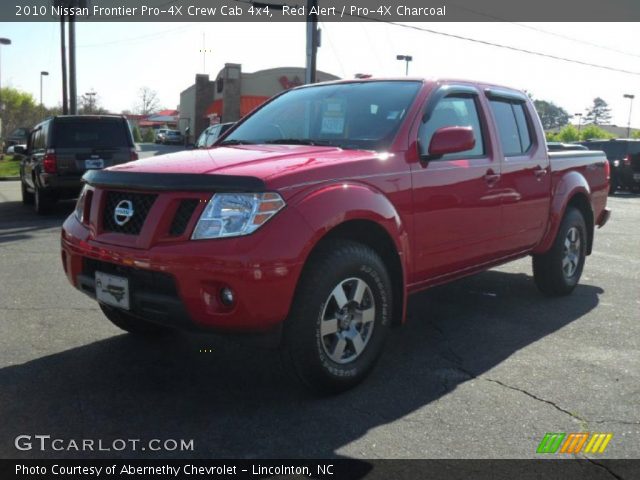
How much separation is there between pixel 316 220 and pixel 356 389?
1.05 metres

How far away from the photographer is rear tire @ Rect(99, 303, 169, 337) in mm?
4473

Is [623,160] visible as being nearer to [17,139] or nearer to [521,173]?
[521,173]

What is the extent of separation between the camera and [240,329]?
323cm

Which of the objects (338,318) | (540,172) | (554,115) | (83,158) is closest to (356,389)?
(338,318)

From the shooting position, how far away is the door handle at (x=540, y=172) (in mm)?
5479

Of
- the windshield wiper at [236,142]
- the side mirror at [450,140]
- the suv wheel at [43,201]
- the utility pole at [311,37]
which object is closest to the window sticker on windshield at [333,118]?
the windshield wiper at [236,142]

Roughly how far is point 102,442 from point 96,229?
4.00 feet

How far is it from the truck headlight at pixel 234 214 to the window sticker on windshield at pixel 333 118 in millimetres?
1341

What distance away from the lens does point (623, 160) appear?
2128 cm

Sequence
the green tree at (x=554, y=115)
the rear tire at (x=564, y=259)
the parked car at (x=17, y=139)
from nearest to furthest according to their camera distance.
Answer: the rear tire at (x=564, y=259) → the parked car at (x=17, y=139) → the green tree at (x=554, y=115)

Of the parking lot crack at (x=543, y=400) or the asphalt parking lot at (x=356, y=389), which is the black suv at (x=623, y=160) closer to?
the asphalt parking lot at (x=356, y=389)

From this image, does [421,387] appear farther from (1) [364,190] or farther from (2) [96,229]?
(2) [96,229]

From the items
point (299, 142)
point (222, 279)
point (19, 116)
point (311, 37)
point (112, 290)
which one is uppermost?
point (311, 37)
